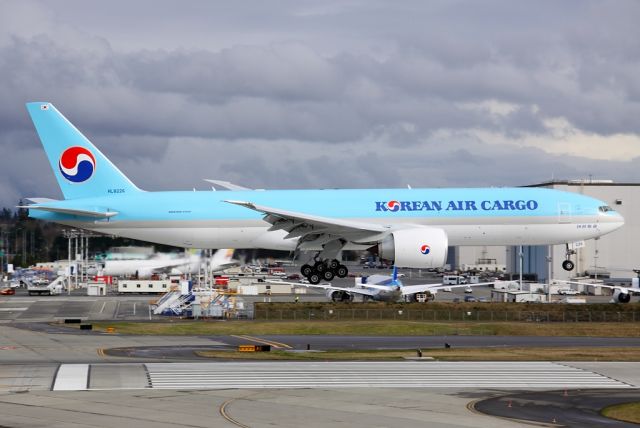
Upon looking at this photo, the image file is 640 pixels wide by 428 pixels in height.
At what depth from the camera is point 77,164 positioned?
7312cm

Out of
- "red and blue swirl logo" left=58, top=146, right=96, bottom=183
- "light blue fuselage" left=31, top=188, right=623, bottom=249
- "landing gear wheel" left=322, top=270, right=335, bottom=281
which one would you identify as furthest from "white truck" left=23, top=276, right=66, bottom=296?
"landing gear wheel" left=322, top=270, right=335, bottom=281

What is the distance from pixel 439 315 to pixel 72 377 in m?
43.1

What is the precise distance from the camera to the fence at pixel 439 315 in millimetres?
79125

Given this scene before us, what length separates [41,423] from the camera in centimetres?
3098

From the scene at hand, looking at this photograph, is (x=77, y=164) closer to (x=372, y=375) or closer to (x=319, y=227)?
(x=319, y=227)

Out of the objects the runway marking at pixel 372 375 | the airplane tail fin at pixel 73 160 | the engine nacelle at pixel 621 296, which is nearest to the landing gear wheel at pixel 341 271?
the airplane tail fin at pixel 73 160

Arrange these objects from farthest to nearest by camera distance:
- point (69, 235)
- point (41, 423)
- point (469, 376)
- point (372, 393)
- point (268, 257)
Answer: point (69, 235), point (268, 257), point (469, 376), point (372, 393), point (41, 423)

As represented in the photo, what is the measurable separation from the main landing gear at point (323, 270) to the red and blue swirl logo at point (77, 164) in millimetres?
18154

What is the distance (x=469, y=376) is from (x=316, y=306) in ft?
121

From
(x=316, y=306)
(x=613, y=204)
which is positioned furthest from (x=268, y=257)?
(x=613, y=204)

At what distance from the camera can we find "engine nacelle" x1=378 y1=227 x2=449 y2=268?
63.7 meters

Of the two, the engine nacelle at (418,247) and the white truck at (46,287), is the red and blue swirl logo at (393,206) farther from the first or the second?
the white truck at (46,287)

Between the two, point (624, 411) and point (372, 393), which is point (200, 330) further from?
point (624, 411)

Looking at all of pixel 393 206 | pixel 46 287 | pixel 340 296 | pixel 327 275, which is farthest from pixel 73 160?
pixel 46 287
